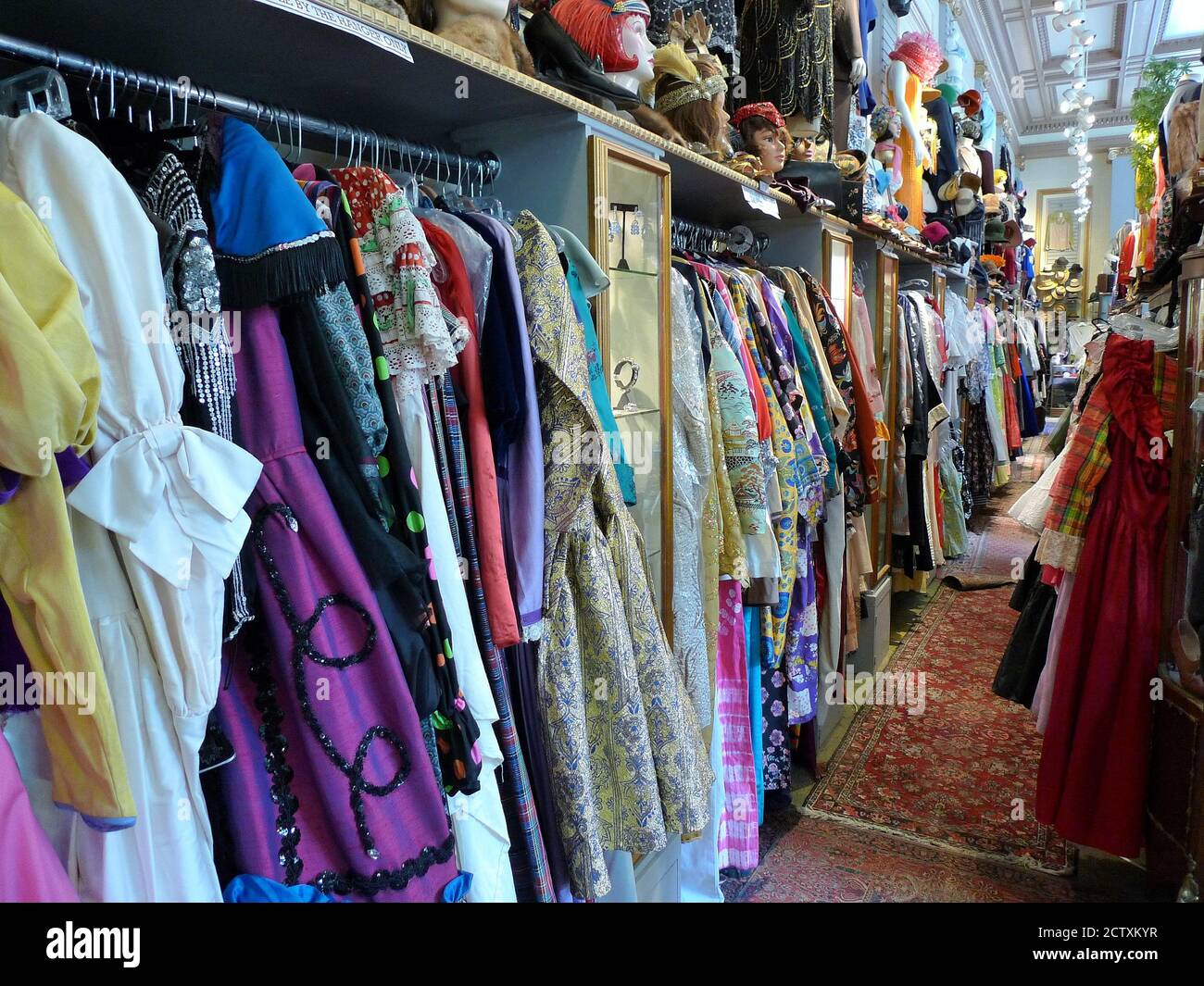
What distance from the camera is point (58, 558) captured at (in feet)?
2.63

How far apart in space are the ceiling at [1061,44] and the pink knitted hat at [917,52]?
2194 millimetres

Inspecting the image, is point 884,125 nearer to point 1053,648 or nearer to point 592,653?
point 1053,648

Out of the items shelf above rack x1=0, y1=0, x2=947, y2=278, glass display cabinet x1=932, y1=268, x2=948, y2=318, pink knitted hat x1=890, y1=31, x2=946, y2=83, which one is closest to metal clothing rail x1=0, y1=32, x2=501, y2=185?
shelf above rack x1=0, y1=0, x2=947, y2=278

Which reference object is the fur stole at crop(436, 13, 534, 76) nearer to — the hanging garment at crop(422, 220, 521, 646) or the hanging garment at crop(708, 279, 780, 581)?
the hanging garment at crop(422, 220, 521, 646)

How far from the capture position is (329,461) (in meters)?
1.04

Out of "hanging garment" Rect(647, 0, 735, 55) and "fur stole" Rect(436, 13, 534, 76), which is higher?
"hanging garment" Rect(647, 0, 735, 55)

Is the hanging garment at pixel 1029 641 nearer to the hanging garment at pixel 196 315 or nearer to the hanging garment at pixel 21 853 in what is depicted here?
the hanging garment at pixel 196 315

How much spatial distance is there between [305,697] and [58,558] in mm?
311

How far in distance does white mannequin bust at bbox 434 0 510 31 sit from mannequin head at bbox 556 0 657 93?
355mm

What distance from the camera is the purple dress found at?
1000 millimetres

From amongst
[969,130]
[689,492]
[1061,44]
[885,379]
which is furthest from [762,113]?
[1061,44]

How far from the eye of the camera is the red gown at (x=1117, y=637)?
2.16 meters

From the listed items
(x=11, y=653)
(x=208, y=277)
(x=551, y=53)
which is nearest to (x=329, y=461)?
(x=208, y=277)

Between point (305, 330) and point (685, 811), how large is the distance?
1.14 metres
